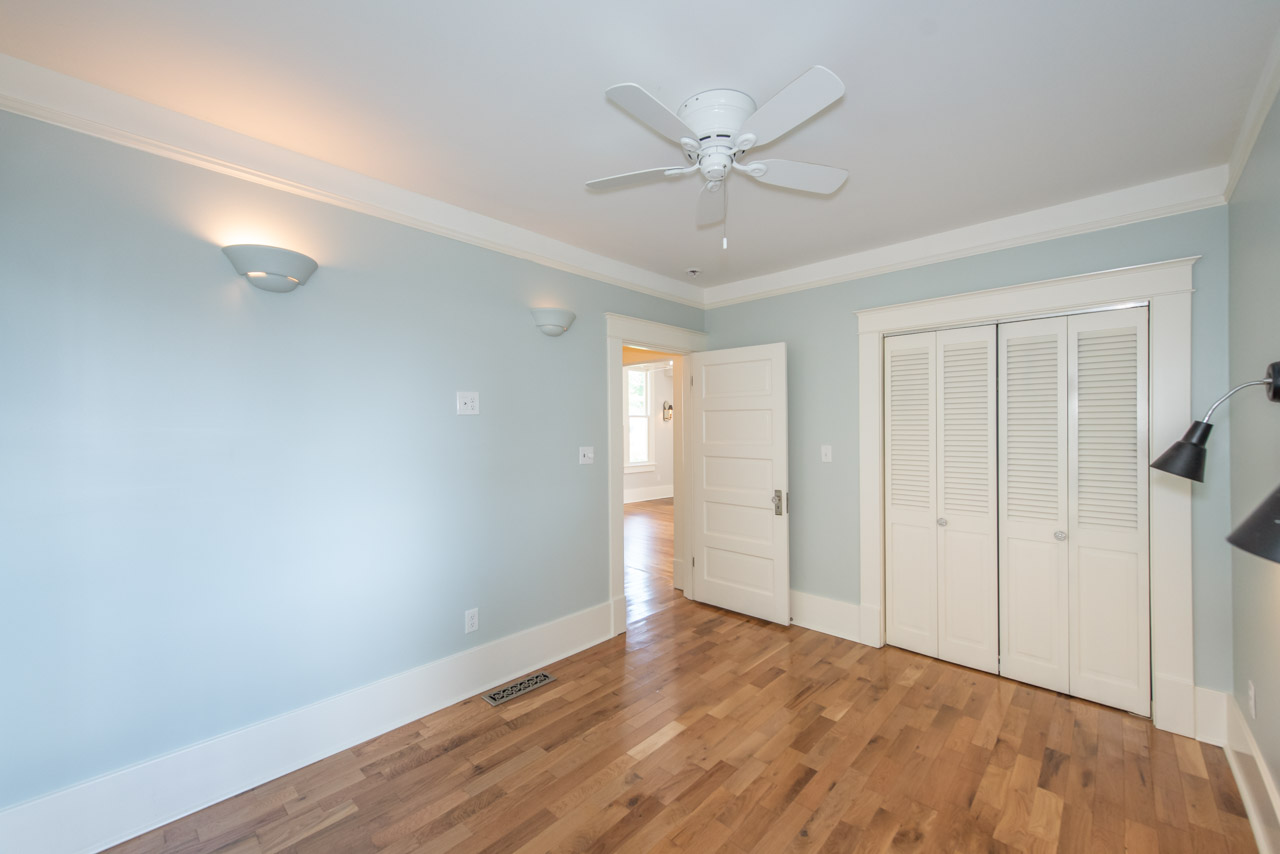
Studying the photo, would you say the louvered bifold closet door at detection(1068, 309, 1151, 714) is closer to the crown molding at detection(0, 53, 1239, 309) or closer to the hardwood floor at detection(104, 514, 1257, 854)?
the hardwood floor at detection(104, 514, 1257, 854)

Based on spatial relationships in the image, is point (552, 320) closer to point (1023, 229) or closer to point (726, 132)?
point (726, 132)

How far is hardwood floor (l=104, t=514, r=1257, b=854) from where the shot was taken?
5.98 feet

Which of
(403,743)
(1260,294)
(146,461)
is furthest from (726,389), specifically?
(146,461)

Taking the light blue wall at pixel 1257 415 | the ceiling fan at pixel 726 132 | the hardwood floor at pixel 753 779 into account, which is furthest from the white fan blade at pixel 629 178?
the hardwood floor at pixel 753 779

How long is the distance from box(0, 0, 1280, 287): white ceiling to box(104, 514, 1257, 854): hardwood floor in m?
2.65

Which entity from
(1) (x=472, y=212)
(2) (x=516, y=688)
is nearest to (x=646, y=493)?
(2) (x=516, y=688)

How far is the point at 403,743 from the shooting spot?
2379 millimetres

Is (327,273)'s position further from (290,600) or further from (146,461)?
(290,600)

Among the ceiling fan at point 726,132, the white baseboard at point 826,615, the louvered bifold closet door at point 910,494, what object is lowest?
the white baseboard at point 826,615

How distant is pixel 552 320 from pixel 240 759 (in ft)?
A: 8.21

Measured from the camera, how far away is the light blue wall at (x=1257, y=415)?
1.69 metres

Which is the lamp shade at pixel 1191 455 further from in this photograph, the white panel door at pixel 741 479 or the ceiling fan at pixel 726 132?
the white panel door at pixel 741 479

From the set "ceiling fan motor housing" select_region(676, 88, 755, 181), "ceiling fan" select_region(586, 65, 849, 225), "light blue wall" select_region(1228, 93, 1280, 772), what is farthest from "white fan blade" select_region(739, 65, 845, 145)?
"light blue wall" select_region(1228, 93, 1280, 772)

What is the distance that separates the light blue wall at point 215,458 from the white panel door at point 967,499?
263 cm
